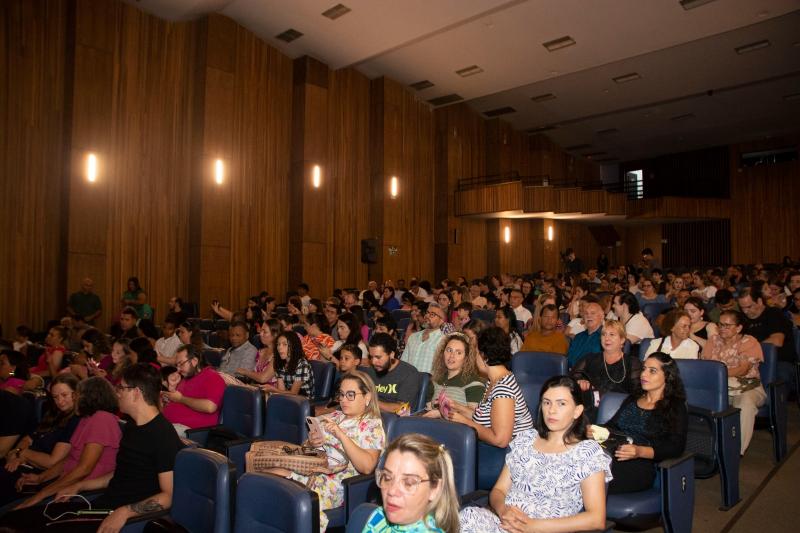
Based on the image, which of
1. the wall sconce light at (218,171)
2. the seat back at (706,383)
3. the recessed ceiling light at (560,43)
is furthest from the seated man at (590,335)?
the recessed ceiling light at (560,43)

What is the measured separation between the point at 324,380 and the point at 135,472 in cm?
210

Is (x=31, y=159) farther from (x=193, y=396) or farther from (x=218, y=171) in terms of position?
(x=193, y=396)

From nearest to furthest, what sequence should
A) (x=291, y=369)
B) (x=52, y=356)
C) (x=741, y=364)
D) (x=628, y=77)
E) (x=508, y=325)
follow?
(x=741, y=364)
(x=291, y=369)
(x=52, y=356)
(x=508, y=325)
(x=628, y=77)

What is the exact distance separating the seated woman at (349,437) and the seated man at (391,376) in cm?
105

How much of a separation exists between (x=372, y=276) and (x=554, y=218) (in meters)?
7.32

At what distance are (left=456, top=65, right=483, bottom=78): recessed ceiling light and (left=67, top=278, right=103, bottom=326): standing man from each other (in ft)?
26.4

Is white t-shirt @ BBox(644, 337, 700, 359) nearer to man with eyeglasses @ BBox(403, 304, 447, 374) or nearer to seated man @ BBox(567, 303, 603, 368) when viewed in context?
seated man @ BBox(567, 303, 603, 368)

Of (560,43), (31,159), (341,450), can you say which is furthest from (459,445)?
(560,43)

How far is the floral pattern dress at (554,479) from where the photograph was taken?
7.47 ft

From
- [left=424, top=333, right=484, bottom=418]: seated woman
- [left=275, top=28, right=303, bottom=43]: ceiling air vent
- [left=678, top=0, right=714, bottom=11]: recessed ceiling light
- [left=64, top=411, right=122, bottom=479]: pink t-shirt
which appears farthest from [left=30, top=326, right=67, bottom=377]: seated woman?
[left=678, top=0, right=714, bottom=11]: recessed ceiling light

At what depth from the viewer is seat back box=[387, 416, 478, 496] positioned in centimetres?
265

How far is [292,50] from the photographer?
37.3 feet

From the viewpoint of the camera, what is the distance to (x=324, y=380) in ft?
15.8

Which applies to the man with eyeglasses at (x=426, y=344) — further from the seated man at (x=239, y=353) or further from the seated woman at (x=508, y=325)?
the seated man at (x=239, y=353)
